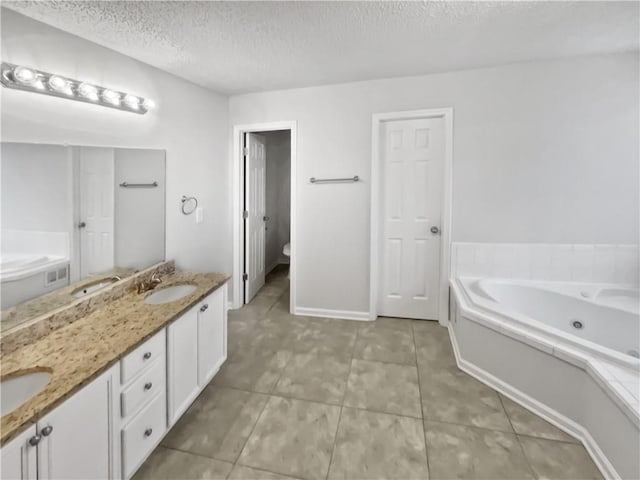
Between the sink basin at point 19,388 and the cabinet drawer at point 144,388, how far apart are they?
0.29 m

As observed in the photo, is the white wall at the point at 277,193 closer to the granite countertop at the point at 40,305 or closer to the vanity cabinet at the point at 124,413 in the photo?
the vanity cabinet at the point at 124,413

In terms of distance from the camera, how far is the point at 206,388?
2084 millimetres

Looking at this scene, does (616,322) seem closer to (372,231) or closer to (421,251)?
(421,251)

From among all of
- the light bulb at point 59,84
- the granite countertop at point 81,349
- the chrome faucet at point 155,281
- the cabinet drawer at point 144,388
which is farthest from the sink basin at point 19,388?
the light bulb at point 59,84

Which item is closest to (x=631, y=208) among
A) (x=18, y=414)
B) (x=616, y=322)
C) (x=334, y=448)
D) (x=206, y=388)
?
(x=616, y=322)

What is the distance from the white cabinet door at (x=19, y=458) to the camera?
86 centimetres

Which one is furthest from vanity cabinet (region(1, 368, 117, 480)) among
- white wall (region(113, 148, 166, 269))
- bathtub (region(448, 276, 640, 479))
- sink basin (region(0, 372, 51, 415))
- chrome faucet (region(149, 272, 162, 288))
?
bathtub (region(448, 276, 640, 479))

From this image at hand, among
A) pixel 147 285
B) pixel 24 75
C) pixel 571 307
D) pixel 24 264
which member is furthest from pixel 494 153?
pixel 24 264

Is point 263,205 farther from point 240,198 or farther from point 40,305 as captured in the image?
point 40,305

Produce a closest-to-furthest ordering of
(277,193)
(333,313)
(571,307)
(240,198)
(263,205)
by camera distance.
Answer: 1. (571,307)
2. (333,313)
3. (240,198)
4. (263,205)
5. (277,193)

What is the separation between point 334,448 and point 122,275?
1665 millimetres

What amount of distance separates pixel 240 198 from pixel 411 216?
1.82 m

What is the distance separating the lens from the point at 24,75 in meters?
1.46

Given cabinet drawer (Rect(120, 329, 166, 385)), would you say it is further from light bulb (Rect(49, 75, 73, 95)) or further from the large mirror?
light bulb (Rect(49, 75, 73, 95))
